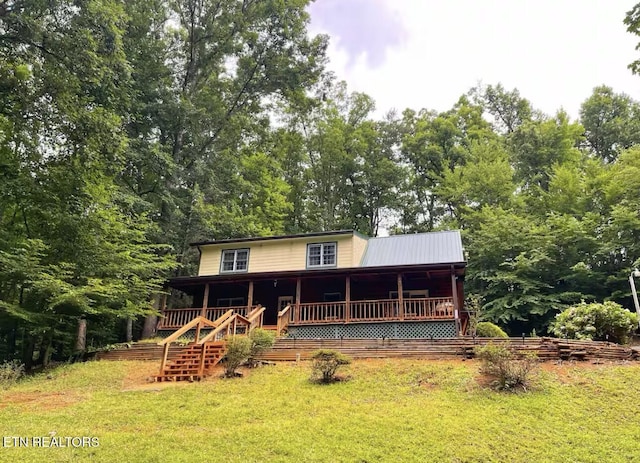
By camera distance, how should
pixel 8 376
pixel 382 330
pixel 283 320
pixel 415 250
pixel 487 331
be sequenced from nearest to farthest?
pixel 8 376, pixel 487 331, pixel 382 330, pixel 283 320, pixel 415 250

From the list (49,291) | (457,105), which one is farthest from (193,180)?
(457,105)

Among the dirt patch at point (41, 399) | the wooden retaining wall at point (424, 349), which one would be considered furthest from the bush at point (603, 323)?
the dirt patch at point (41, 399)

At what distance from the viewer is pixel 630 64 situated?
9.97 metres

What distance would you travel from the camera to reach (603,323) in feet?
40.2

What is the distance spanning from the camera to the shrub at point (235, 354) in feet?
34.8

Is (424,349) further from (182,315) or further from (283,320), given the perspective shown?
(182,315)

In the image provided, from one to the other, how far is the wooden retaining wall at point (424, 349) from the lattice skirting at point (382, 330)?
268 centimetres

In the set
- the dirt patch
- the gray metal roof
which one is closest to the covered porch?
the gray metal roof

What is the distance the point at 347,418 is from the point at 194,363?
5.63m

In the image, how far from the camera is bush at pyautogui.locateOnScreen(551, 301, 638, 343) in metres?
12.1

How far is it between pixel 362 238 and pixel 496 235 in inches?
324

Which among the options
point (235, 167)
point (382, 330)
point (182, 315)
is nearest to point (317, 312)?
point (382, 330)

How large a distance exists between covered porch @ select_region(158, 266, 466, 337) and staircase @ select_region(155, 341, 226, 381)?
11.9 feet

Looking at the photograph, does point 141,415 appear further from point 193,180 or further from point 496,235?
point 496,235
